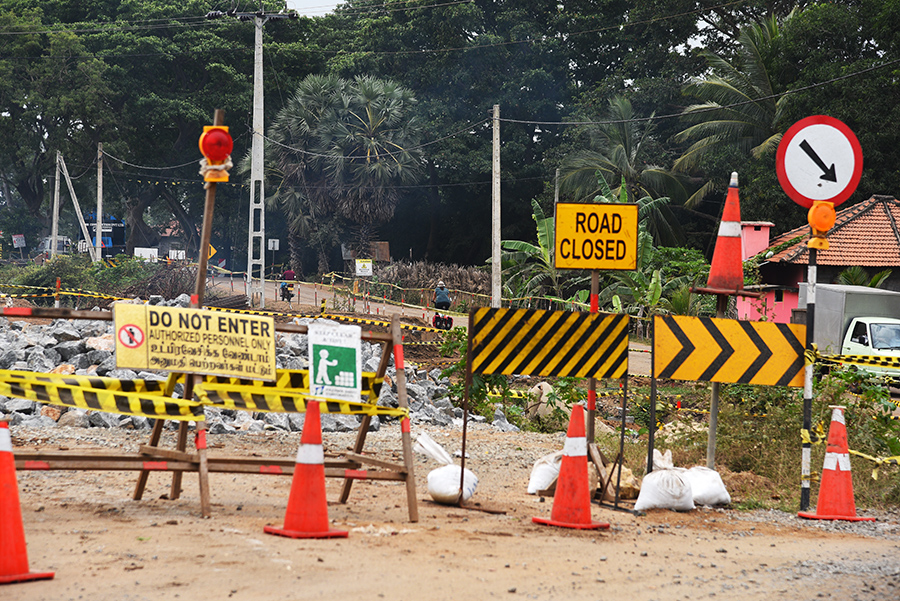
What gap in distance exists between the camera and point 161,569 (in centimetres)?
468

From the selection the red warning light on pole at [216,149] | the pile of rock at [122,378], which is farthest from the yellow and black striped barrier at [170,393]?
the pile of rock at [122,378]

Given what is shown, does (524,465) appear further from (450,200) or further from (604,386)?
(450,200)

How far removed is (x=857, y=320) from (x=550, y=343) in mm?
15880

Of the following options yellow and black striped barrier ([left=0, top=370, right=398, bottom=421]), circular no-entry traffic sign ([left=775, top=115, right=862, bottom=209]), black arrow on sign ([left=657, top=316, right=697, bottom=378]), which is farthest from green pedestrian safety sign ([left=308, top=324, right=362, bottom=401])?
circular no-entry traffic sign ([left=775, top=115, right=862, bottom=209])

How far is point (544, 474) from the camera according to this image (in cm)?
779

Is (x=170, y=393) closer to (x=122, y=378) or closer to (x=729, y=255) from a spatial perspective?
(x=729, y=255)

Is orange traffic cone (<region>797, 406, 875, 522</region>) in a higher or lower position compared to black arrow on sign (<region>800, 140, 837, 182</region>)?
lower

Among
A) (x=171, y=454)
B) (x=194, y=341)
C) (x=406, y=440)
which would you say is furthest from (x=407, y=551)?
(x=194, y=341)

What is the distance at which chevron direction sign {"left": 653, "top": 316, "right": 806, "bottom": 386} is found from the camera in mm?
7578

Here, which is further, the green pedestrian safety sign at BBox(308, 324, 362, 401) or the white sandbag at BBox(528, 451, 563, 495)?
Result: the white sandbag at BBox(528, 451, 563, 495)

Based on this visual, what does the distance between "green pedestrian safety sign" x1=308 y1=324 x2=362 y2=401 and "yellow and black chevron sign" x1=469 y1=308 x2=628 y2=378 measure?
4.41 ft

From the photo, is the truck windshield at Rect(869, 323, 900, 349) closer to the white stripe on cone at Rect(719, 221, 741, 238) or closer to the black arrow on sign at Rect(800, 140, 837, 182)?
the black arrow on sign at Rect(800, 140, 837, 182)

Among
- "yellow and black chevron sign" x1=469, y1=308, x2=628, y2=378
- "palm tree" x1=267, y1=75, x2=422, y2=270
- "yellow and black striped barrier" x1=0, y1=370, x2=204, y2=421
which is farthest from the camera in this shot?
"palm tree" x1=267, y1=75, x2=422, y2=270

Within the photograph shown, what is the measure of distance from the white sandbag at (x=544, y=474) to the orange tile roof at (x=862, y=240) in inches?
830
